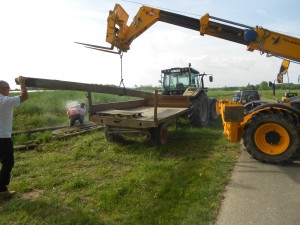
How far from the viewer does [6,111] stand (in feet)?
13.1

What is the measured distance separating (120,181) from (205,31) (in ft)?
15.2

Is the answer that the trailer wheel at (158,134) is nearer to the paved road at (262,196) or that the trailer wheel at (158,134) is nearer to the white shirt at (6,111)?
the paved road at (262,196)

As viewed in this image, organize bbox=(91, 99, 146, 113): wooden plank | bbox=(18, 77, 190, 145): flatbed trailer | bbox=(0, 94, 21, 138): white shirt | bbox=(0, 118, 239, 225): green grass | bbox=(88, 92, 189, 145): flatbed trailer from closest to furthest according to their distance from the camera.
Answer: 1. bbox=(0, 118, 239, 225): green grass
2. bbox=(0, 94, 21, 138): white shirt
3. bbox=(18, 77, 190, 145): flatbed trailer
4. bbox=(88, 92, 189, 145): flatbed trailer
5. bbox=(91, 99, 146, 113): wooden plank

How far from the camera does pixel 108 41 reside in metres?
7.49

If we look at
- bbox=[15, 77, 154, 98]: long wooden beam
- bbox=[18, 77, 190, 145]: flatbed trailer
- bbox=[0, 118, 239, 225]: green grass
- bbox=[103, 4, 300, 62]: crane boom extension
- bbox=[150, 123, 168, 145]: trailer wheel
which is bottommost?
bbox=[0, 118, 239, 225]: green grass

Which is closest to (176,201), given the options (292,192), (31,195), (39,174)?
(292,192)

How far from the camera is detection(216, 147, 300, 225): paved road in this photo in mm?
3215

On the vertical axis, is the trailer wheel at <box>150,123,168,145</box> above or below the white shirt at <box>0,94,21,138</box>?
below

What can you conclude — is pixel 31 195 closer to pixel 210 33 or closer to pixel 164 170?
pixel 164 170

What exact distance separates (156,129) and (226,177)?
2.28 metres

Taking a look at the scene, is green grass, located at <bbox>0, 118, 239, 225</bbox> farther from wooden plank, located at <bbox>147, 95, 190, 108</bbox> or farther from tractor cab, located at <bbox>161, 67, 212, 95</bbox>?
tractor cab, located at <bbox>161, 67, 212, 95</bbox>

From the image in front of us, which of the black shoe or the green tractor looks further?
the green tractor

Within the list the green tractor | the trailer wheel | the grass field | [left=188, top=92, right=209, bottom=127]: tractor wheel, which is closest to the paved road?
the grass field

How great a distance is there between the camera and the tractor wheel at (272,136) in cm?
526
